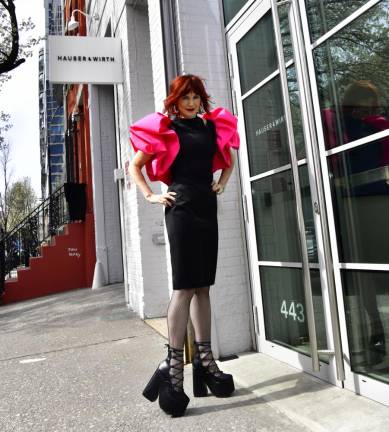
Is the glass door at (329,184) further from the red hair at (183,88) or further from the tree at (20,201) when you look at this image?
the tree at (20,201)

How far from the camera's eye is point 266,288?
3076 millimetres

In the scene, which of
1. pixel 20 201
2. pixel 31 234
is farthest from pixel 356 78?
pixel 20 201

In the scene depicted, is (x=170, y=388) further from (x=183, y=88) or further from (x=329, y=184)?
(x=183, y=88)

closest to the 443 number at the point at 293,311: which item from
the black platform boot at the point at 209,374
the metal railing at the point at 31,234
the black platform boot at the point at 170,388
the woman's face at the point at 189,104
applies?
the black platform boot at the point at 209,374

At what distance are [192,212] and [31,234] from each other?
8.62 m

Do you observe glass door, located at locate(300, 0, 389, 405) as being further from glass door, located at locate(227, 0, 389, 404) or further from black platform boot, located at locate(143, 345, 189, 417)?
black platform boot, located at locate(143, 345, 189, 417)

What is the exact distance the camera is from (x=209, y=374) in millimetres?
2342

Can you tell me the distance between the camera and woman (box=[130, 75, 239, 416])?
7.27 ft

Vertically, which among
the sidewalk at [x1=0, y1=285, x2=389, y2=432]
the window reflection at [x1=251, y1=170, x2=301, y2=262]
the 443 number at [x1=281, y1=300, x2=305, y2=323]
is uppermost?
the window reflection at [x1=251, y1=170, x2=301, y2=262]

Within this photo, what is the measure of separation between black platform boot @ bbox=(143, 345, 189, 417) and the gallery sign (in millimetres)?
4561

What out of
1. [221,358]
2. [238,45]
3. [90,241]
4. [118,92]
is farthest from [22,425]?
[90,241]

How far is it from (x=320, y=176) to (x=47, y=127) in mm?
55237

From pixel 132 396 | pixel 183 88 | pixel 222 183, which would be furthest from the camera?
pixel 132 396

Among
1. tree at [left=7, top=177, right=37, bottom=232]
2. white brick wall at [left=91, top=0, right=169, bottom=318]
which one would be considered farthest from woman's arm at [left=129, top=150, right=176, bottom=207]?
tree at [left=7, top=177, right=37, bottom=232]
